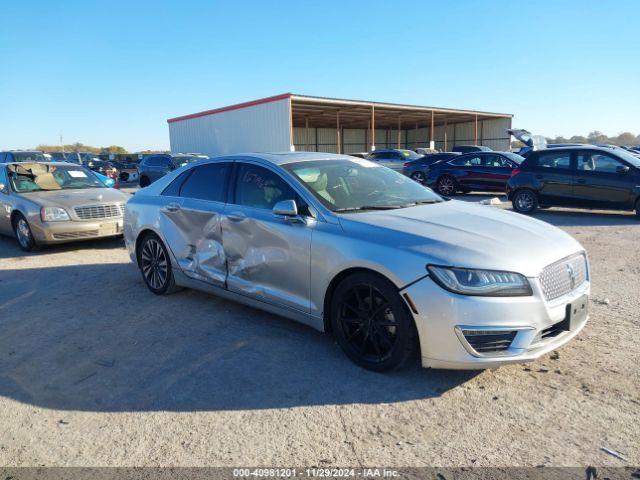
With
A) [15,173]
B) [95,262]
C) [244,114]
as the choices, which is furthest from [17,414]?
[244,114]

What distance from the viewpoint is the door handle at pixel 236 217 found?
14.1 feet

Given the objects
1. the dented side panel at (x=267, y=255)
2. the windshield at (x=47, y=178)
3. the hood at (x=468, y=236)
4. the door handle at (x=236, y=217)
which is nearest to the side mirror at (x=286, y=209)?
the dented side panel at (x=267, y=255)

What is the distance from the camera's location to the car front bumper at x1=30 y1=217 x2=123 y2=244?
7773mm

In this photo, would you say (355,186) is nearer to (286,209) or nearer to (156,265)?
(286,209)

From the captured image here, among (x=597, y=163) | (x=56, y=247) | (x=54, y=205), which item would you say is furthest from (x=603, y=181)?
(x=56, y=247)

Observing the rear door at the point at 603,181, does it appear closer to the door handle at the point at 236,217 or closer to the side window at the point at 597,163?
the side window at the point at 597,163

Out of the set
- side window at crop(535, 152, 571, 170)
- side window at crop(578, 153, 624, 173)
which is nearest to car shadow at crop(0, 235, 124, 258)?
side window at crop(535, 152, 571, 170)

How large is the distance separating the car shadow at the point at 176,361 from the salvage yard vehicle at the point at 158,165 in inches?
608

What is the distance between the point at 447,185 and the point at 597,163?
6030mm

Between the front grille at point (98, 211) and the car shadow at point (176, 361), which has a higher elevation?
the front grille at point (98, 211)

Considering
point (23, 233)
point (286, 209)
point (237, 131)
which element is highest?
point (237, 131)

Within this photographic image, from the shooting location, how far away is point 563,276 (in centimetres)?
322

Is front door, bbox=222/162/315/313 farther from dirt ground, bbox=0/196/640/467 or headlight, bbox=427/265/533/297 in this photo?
headlight, bbox=427/265/533/297

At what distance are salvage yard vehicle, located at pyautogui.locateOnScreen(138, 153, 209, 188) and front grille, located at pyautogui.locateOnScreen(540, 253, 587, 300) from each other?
18.3 meters
